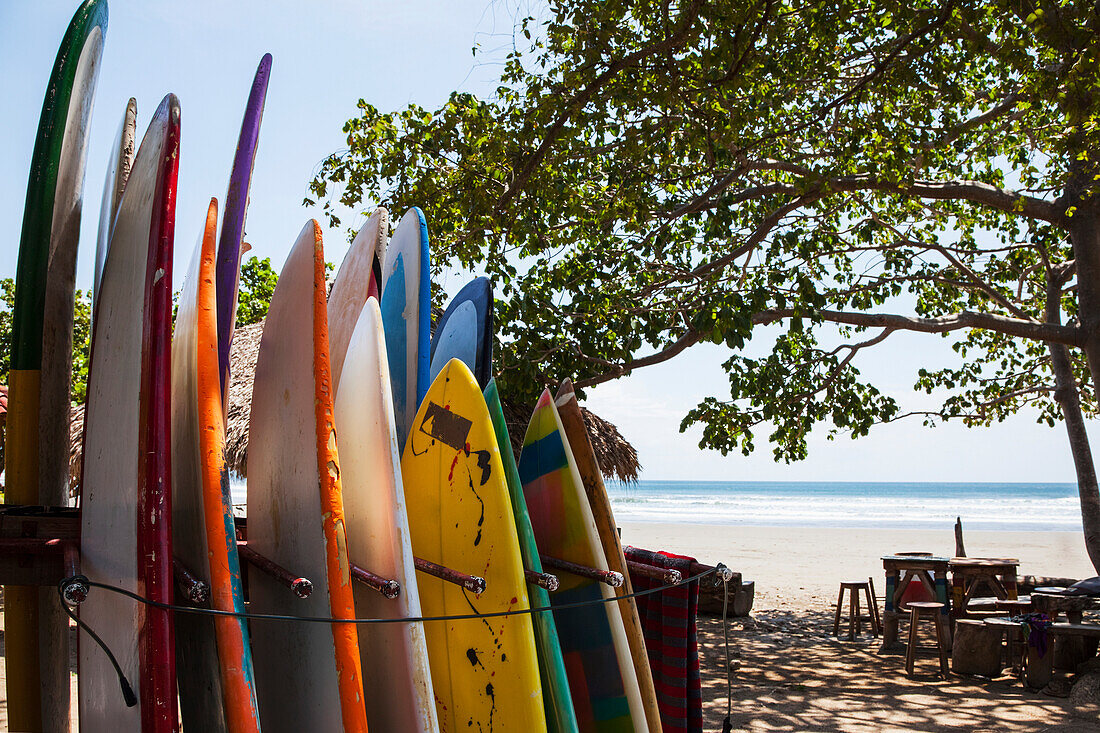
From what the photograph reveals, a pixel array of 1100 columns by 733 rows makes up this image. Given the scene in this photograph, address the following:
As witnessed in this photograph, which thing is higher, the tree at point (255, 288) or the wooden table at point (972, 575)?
the tree at point (255, 288)

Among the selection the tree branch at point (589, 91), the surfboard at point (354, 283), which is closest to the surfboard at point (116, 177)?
the surfboard at point (354, 283)

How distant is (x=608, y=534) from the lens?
2033mm

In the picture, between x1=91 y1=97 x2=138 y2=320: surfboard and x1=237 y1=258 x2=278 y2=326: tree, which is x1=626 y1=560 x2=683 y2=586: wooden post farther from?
x1=237 y1=258 x2=278 y2=326: tree

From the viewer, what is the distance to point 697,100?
5195 mm

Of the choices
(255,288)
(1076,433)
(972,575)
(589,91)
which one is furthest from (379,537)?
(255,288)

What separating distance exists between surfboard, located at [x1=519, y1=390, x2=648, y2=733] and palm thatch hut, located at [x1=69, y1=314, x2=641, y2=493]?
3826 mm

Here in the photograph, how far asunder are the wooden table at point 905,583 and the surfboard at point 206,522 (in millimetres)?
6775

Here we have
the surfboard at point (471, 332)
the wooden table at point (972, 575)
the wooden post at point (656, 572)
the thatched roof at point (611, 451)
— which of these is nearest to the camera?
the wooden post at point (656, 572)

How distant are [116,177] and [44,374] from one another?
533 millimetres

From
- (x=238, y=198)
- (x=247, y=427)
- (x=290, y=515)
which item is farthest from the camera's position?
(x=247, y=427)

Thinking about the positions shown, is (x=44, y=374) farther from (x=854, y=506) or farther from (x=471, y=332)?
(x=854, y=506)

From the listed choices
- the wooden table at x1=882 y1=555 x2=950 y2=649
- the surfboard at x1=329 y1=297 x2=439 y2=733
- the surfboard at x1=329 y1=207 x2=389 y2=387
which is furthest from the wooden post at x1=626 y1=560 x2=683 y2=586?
the wooden table at x1=882 y1=555 x2=950 y2=649

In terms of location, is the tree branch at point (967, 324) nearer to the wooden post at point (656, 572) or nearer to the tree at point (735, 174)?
the tree at point (735, 174)

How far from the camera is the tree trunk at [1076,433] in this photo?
25.8 feet
